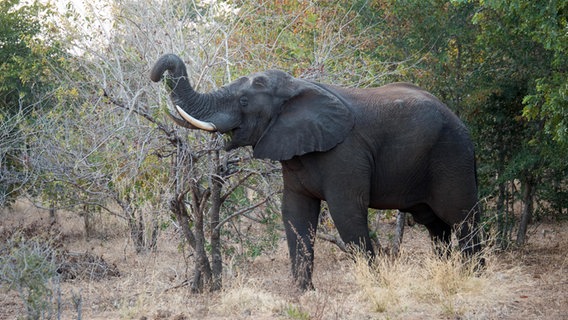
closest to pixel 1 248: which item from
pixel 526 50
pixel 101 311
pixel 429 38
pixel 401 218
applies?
pixel 101 311

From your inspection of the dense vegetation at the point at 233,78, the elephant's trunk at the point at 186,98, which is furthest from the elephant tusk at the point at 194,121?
the dense vegetation at the point at 233,78

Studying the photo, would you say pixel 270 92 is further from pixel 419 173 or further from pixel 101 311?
pixel 101 311

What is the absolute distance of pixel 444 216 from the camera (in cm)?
995

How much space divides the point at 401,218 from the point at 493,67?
2750 millimetres

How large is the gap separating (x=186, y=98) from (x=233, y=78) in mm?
1674

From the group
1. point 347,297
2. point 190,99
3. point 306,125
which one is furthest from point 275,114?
point 347,297

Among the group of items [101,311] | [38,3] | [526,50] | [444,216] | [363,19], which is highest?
[38,3]

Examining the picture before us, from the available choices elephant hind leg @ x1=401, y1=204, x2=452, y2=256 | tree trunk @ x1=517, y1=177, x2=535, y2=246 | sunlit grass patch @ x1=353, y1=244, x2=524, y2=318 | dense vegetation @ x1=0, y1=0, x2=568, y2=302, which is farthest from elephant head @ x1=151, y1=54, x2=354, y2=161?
tree trunk @ x1=517, y1=177, x2=535, y2=246

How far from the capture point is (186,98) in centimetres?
882

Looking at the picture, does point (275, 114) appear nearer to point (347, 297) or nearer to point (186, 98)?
point (186, 98)

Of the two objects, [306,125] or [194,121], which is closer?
[194,121]

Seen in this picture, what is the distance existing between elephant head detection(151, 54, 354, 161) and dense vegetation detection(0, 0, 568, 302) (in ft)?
1.32

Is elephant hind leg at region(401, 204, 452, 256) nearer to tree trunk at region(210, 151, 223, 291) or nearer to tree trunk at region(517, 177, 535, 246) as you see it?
tree trunk at region(210, 151, 223, 291)

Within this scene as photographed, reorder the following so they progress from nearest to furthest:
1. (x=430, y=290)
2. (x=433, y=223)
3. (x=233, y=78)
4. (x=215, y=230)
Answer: (x=430, y=290), (x=215, y=230), (x=233, y=78), (x=433, y=223)
